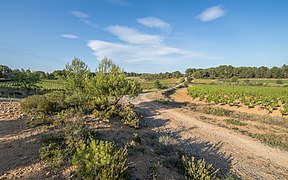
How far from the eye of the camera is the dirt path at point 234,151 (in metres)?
8.55

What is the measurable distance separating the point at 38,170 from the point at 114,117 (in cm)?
888

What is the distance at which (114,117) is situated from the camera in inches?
547

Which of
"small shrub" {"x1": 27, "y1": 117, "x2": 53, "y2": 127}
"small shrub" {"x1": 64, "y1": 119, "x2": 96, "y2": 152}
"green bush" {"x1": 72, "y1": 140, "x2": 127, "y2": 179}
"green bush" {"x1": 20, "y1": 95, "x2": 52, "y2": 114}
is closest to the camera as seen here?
Answer: "green bush" {"x1": 72, "y1": 140, "x2": 127, "y2": 179}

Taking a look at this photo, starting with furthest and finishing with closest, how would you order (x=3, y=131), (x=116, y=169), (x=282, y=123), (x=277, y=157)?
(x=282, y=123), (x=277, y=157), (x=3, y=131), (x=116, y=169)

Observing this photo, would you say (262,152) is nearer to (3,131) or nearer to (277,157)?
(277,157)

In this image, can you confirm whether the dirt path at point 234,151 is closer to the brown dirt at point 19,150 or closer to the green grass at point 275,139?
the green grass at point 275,139

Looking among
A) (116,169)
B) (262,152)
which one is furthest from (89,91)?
(262,152)

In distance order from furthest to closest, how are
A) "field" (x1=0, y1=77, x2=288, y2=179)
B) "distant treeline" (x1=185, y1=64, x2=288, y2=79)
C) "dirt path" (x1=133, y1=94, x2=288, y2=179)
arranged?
"distant treeline" (x1=185, y1=64, x2=288, y2=79) < "dirt path" (x1=133, y1=94, x2=288, y2=179) < "field" (x1=0, y1=77, x2=288, y2=179)

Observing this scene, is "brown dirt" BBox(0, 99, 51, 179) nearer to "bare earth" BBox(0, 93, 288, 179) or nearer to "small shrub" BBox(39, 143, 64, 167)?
"bare earth" BBox(0, 93, 288, 179)

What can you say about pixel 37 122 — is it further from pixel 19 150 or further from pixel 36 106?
pixel 36 106

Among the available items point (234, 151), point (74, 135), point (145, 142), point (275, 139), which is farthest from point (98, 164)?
point (275, 139)

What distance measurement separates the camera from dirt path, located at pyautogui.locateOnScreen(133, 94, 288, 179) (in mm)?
8547

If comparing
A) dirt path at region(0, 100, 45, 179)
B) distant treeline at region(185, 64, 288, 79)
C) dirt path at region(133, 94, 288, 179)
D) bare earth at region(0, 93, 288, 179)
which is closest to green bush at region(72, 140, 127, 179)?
bare earth at region(0, 93, 288, 179)

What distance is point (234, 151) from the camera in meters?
10.6
